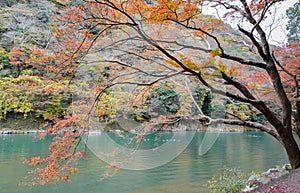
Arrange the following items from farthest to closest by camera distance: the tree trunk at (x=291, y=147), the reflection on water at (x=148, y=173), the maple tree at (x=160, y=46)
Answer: the reflection on water at (x=148, y=173)
the tree trunk at (x=291, y=147)
the maple tree at (x=160, y=46)

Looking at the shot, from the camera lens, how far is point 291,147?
16.7 feet

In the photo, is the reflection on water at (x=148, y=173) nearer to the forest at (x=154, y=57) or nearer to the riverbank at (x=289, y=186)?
the forest at (x=154, y=57)

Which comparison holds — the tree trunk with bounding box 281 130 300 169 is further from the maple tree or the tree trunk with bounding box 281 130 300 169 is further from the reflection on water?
the reflection on water

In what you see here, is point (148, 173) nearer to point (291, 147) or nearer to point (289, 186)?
point (291, 147)

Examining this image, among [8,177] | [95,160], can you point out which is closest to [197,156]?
[95,160]

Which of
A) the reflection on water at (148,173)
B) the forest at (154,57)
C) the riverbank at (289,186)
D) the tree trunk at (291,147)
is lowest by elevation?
the reflection on water at (148,173)

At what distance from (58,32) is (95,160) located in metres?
7.91

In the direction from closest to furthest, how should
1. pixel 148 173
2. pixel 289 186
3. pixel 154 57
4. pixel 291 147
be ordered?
pixel 289 186 → pixel 291 147 → pixel 154 57 → pixel 148 173

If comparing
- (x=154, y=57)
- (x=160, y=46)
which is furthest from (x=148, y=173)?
(x=160, y=46)

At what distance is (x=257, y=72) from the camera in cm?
798

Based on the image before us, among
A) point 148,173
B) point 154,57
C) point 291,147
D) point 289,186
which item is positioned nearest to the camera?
point 289,186

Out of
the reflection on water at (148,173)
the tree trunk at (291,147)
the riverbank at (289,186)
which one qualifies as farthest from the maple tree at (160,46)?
the reflection on water at (148,173)

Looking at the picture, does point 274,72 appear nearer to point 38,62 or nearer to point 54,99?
A: point 38,62

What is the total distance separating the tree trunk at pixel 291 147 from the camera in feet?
16.5
